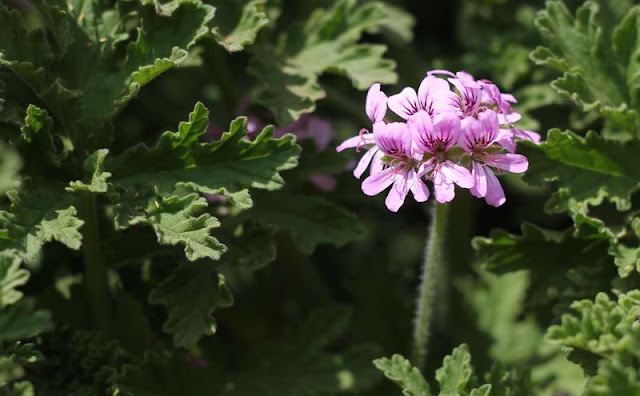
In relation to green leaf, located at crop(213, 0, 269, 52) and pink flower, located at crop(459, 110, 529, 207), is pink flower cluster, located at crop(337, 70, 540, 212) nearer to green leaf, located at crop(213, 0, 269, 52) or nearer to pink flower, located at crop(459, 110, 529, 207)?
pink flower, located at crop(459, 110, 529, 207)

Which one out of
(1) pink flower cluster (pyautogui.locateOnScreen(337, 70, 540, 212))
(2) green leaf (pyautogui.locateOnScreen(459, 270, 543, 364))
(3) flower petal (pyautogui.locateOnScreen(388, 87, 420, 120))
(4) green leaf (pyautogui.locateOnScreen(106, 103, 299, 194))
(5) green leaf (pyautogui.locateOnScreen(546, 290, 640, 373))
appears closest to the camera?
(5) green leaf (pyautogui.locateOnScreen(546, 290, 640, 373))

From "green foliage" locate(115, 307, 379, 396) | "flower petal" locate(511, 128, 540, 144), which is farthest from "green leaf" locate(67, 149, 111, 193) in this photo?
"flower petal" locate(511, 128, 540, 144)

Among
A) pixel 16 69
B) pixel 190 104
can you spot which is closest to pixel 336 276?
pixel 190 104

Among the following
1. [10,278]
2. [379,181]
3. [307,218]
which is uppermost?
[307,218]

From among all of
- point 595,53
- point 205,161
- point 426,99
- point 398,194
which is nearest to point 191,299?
point 205,161

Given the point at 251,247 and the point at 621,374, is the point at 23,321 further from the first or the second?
the point at 621,374

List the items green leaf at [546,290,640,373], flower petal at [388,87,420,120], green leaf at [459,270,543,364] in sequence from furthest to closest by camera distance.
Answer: green leaf at [459,270,543,364], flower petal at [388,87,420,120], green leaf at [546,290,640,373]

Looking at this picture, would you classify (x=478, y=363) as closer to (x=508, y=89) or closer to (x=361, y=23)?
(x=508, y=89)
